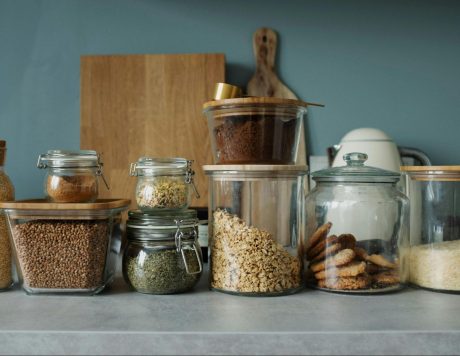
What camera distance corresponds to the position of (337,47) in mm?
1487

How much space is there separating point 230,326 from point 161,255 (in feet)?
0.62

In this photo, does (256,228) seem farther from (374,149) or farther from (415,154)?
(415,154)

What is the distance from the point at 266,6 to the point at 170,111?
→ 43cm

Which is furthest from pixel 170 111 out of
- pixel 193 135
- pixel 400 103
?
pixel 400 103

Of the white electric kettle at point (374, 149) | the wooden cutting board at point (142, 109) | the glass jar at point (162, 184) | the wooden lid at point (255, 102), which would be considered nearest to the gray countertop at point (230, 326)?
the glass jar at point (162, 184)

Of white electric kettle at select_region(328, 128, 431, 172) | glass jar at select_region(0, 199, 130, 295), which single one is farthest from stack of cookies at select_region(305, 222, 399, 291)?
white electric kettle at select_region(328, 128, 431, 172)

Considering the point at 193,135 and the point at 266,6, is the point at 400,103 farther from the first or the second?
the point at 193,135

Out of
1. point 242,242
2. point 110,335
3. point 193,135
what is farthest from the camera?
point 193,135

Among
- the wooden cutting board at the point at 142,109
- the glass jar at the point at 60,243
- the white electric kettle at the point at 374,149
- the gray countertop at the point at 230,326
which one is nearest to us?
the gray countertop at the point at 230,326

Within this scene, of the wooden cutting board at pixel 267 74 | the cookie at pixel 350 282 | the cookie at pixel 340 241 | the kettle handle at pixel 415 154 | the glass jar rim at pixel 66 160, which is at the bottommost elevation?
the cookie at pixel 350 282

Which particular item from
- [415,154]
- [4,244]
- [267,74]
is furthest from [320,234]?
[267,74]

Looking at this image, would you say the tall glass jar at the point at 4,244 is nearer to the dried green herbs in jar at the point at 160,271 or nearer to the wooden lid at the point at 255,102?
the dried green herbs in jar at the point at 160,271

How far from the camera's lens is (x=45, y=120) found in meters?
1.54

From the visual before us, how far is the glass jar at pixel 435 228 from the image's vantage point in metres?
0.79
